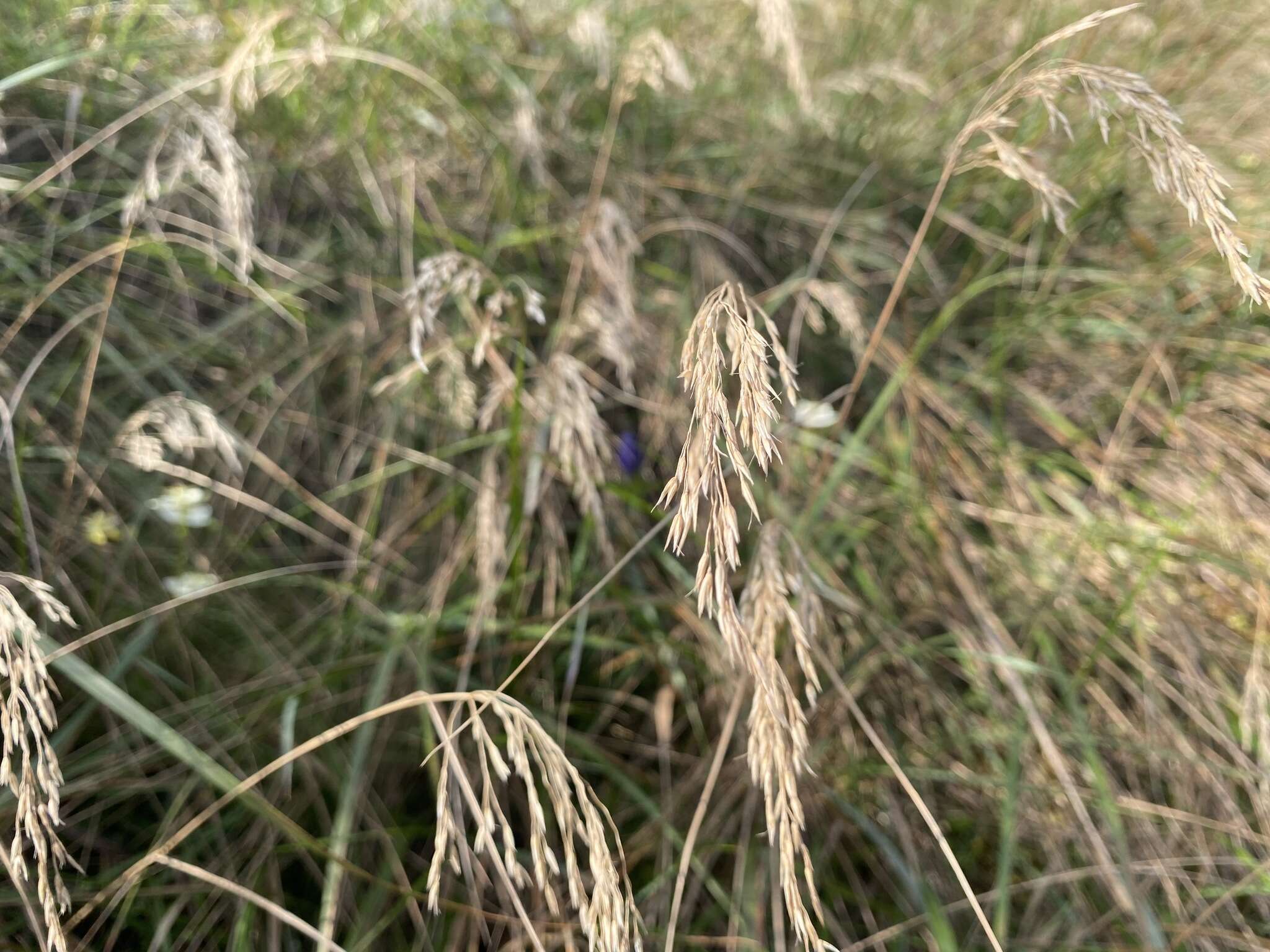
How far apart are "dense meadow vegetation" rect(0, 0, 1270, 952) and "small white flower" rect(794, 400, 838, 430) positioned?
0.11ft

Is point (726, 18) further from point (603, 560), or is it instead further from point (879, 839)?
point (879, 839)

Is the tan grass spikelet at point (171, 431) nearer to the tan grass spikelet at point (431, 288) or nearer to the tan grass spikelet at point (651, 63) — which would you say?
the tan grass spikelet at point (431, 288)

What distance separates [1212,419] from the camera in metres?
1.49

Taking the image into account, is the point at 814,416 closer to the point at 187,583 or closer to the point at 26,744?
the point at 187,583

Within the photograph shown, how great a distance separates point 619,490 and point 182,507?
0.68 m

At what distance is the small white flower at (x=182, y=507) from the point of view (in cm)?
133

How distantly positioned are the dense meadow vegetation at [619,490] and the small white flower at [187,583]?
0.05 meters

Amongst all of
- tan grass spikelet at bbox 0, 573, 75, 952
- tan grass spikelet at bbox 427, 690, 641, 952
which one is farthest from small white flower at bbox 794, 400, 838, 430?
tan grass spikelet at bbox 0, 573, 75, 952

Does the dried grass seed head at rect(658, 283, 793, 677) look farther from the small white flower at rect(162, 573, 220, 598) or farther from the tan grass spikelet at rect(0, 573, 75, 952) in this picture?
the small white flower at rect(162, 573, 220, 598)

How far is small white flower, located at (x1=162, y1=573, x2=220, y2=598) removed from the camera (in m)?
1.27

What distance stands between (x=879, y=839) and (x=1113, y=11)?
90cm

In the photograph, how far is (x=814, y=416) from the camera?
4.82ft

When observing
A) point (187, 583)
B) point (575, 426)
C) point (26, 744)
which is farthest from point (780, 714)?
point (187, 583)

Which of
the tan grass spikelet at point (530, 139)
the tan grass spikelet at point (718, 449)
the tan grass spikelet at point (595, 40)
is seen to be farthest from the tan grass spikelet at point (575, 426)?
the tan grass spikelet at point (595, 40)
